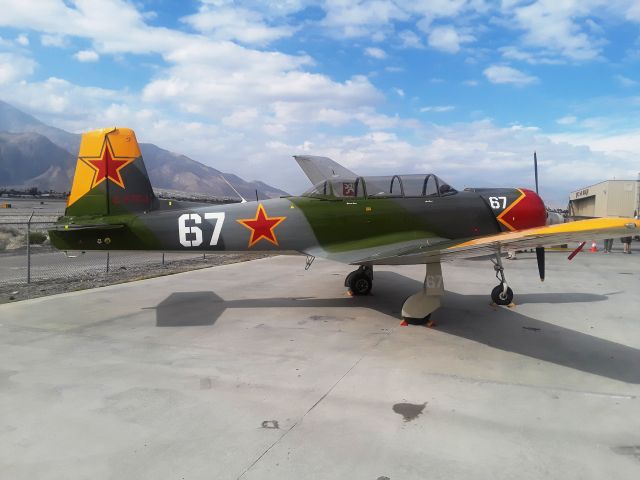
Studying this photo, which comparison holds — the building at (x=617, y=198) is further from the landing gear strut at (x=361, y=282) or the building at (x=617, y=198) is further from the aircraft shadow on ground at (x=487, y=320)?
the landing gear strut at (x=361, y=282)

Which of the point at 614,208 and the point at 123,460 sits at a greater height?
the point at 614,208

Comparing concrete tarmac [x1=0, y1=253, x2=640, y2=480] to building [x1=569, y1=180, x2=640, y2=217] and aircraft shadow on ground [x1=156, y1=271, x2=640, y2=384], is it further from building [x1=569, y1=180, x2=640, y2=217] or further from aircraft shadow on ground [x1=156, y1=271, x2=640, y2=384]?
building [x1=569, y1=180, x2=640, y2=217]

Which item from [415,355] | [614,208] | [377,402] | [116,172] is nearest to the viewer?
[377,402]

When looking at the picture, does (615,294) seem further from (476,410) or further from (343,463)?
(343,463)

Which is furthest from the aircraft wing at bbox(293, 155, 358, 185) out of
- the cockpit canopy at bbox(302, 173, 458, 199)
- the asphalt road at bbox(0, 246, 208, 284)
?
the cockpit canopy at bbox(302, 173, 458, 199)

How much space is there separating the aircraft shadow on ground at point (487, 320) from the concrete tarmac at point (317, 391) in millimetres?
43

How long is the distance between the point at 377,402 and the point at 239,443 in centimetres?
134

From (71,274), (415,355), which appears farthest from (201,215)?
(71,274)

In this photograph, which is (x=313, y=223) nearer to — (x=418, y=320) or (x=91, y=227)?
(x=418, y=320)

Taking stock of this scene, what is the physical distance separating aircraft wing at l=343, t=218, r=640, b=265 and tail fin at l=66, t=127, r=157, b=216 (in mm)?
4248

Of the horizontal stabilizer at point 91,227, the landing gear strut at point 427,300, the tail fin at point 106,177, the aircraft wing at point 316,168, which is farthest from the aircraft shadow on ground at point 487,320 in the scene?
the aircraft wing at point 316,168

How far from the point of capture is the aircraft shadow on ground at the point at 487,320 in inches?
198

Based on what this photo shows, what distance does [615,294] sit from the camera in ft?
29.6

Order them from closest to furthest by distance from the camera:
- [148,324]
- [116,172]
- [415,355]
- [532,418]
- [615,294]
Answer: [532,418], [415,355], [148,324], [116,172], [615,294]
